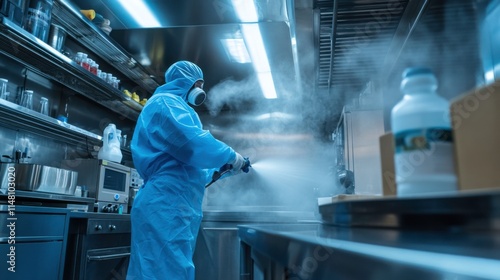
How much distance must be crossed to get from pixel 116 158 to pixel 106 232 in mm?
735

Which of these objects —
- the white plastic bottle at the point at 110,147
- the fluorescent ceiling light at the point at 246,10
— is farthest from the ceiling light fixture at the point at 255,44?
the white plastic bottle at the point at 110,147

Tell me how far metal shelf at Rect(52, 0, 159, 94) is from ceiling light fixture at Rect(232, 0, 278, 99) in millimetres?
1082

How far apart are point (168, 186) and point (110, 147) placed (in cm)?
133

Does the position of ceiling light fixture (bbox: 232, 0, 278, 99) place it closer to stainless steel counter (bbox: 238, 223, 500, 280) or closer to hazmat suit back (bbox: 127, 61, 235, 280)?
hazmat suit back (bbox: 127, 61, 235, 280)

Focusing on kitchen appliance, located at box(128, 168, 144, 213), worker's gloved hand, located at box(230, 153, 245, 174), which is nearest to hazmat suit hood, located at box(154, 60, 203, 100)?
worker's gloved hand, located at box(230, 153, 245, 174)

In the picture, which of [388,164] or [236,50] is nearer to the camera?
[388,164]

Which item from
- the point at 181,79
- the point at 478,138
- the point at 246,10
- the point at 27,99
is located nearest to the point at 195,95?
the point at 181,79

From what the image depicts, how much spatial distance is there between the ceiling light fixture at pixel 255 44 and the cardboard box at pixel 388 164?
1936 mm

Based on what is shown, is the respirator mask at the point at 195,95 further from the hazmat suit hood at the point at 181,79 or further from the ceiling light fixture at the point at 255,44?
the ceiling light fixture at the point at 255,44

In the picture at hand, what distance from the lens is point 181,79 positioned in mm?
1982

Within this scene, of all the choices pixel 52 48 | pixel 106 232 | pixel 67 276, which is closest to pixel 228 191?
pixel 106 232

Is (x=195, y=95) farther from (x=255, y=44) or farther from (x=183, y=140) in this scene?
(x=255, y=44)

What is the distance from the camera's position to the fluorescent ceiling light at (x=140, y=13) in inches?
94.8

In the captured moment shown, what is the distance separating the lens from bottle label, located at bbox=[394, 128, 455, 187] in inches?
15.3
